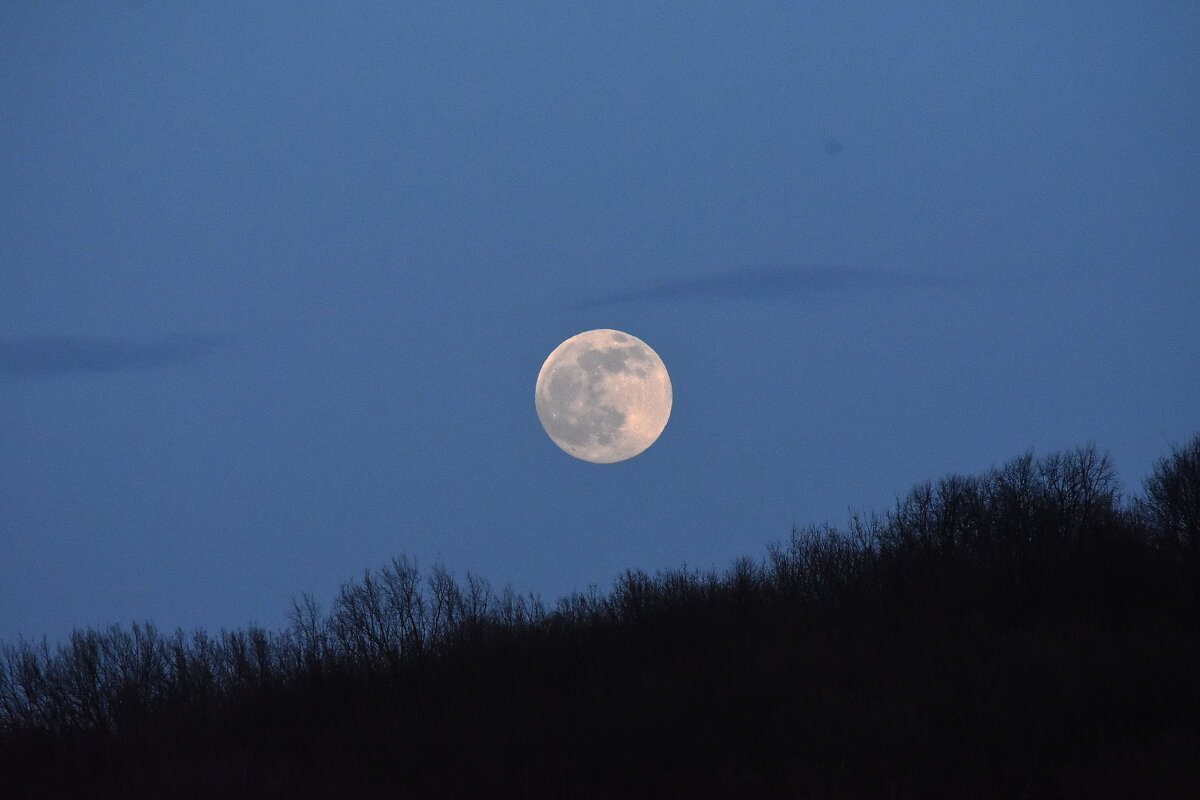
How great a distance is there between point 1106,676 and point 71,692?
37.6 meters

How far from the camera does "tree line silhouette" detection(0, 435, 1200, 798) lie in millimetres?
22547

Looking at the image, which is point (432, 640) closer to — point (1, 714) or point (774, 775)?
point (1, 714)

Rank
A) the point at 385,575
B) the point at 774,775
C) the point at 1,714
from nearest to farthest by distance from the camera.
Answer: the point at 774,775
the point at 1,714
the point at 385,575

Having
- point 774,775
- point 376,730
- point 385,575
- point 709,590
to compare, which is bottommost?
point 774,775

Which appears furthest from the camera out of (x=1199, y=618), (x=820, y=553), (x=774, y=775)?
(x=820, y=553)

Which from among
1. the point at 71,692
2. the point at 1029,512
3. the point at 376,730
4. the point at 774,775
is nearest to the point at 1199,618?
the point at 774,775

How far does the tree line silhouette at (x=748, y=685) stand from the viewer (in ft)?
74.0

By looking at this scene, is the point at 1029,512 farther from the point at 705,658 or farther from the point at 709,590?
the point at 705,658

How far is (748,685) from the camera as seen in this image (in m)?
28.9

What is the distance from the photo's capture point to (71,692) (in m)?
42.9

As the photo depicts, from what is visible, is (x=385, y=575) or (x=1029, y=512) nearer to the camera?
(x=1029, y=512)

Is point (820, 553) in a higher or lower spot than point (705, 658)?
higher

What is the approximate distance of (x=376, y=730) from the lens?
102ft

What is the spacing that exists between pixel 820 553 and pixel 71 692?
Result: 3128cm
